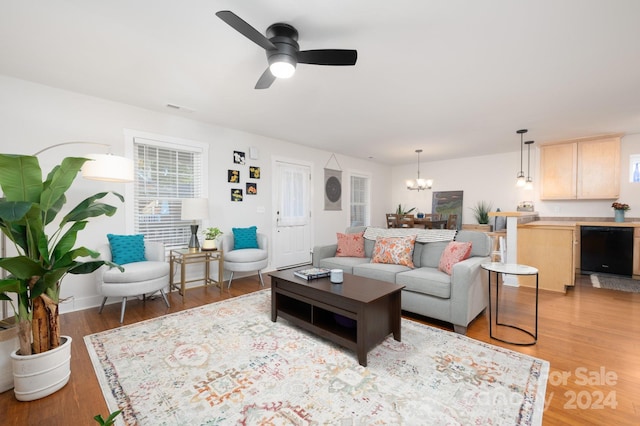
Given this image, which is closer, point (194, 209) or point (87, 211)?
point (87, 211)

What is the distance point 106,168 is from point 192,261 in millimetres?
1573

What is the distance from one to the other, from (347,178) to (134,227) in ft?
14.9

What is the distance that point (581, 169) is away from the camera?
5125 millimetres

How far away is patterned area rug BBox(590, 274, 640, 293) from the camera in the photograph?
405cm

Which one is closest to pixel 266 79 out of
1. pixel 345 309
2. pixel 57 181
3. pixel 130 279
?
pixel 57 181

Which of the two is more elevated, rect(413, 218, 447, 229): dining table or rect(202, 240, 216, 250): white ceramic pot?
rect(413, 218, 447, 229): dining table

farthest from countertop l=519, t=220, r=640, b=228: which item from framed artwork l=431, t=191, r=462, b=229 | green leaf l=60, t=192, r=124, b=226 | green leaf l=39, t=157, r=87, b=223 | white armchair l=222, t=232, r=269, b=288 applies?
green leaf l=39, t=157, r=87, b=223

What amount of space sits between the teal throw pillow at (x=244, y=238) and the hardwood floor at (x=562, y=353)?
2.33ft

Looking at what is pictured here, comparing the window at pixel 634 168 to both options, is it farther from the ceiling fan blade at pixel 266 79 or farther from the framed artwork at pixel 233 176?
the framed artwork at pixel 233 176

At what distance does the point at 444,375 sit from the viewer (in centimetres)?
193

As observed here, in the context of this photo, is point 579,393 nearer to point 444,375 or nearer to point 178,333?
point 444,375

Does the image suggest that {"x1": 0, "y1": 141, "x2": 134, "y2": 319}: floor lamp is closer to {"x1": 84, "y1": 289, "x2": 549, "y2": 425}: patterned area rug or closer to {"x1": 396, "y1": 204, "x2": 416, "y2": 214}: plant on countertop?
{"x1": 84, "y1": 289, "x2": 549, "y2": 425}: patterned area rug

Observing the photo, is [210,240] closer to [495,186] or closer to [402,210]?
[402,210]

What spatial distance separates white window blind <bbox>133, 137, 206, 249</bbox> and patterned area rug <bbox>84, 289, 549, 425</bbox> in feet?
5.12
